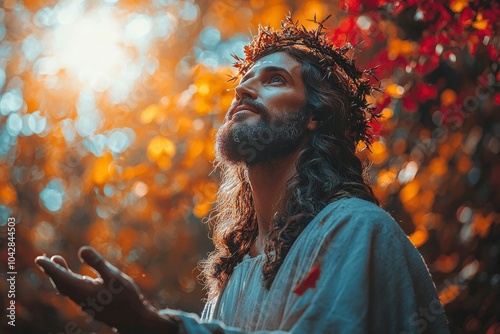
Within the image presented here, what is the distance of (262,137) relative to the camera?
3.06 metres

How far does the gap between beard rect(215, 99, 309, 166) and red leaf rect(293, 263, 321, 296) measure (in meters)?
0.82

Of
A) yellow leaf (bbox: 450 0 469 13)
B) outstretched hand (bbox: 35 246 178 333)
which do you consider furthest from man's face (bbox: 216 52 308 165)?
yellow leaf (bbox: 450 0 469 13)

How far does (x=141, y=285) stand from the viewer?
858cm

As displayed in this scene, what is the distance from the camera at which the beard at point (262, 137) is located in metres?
3.07

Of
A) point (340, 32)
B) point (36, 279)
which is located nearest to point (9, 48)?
point (36, 279)

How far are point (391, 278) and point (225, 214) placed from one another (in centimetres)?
144

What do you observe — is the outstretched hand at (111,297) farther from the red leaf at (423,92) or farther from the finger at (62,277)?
the red leaf at (423,92)

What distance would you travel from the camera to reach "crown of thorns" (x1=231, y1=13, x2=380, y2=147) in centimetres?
346

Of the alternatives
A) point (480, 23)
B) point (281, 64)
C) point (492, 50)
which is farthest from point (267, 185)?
point (480, 23)

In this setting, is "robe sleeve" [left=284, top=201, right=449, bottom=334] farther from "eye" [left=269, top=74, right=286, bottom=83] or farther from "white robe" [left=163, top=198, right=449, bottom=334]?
"eye" [left=269, top=74, right=286, bottom=83]

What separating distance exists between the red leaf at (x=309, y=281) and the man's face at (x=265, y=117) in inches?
A: 32.2

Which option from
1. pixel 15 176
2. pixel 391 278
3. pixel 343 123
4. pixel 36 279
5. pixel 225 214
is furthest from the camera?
pixel 36 279

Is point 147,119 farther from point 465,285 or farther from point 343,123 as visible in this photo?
point 465,285

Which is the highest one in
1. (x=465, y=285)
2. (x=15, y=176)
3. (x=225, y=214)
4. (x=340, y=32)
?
(x=15, y=176)
